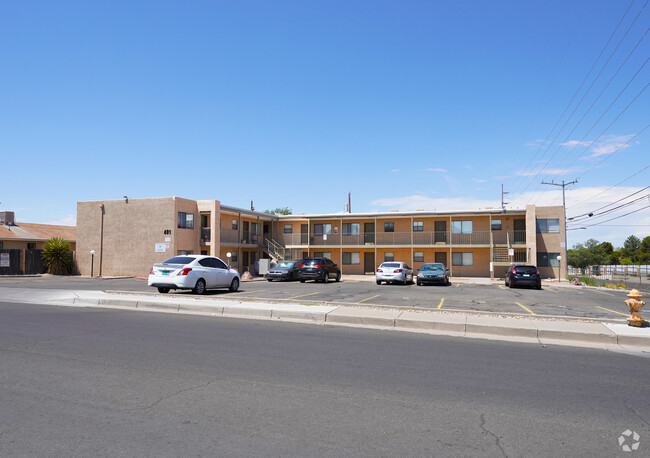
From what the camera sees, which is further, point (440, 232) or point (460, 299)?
point (440, 232)

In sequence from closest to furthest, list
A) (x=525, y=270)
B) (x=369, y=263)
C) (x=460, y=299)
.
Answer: (x=460, y=299) → (x=525, y=270) → (x=369, y=263)

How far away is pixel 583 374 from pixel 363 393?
3.38 meters

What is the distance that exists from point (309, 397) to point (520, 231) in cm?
3603

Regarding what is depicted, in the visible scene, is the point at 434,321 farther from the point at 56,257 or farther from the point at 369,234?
the point at 56,257

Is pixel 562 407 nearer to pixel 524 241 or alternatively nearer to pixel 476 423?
pixel 476 423

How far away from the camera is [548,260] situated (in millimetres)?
36812

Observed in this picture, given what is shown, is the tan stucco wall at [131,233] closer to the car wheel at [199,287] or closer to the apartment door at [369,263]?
the apartment door at [369,263]

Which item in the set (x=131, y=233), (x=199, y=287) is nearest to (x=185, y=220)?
(x=131, y=233)

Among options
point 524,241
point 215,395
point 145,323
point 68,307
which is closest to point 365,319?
point 145,323

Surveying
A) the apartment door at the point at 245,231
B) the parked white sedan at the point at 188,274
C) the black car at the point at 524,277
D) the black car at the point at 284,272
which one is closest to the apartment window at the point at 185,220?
the apartment door at the point at 245,231

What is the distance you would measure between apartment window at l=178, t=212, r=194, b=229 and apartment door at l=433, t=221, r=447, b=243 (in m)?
20.2

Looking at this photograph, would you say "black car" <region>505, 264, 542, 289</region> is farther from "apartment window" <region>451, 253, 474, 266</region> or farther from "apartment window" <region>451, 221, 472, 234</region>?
"apartment window" <region>451, 221, 472, 234</region>

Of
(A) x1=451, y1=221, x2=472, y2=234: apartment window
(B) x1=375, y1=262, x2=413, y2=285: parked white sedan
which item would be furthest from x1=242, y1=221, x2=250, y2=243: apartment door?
(A) x1=451, y1=221, x2=472, y2=234: apartment window

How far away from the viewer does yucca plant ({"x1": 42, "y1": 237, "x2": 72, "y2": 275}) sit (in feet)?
114
